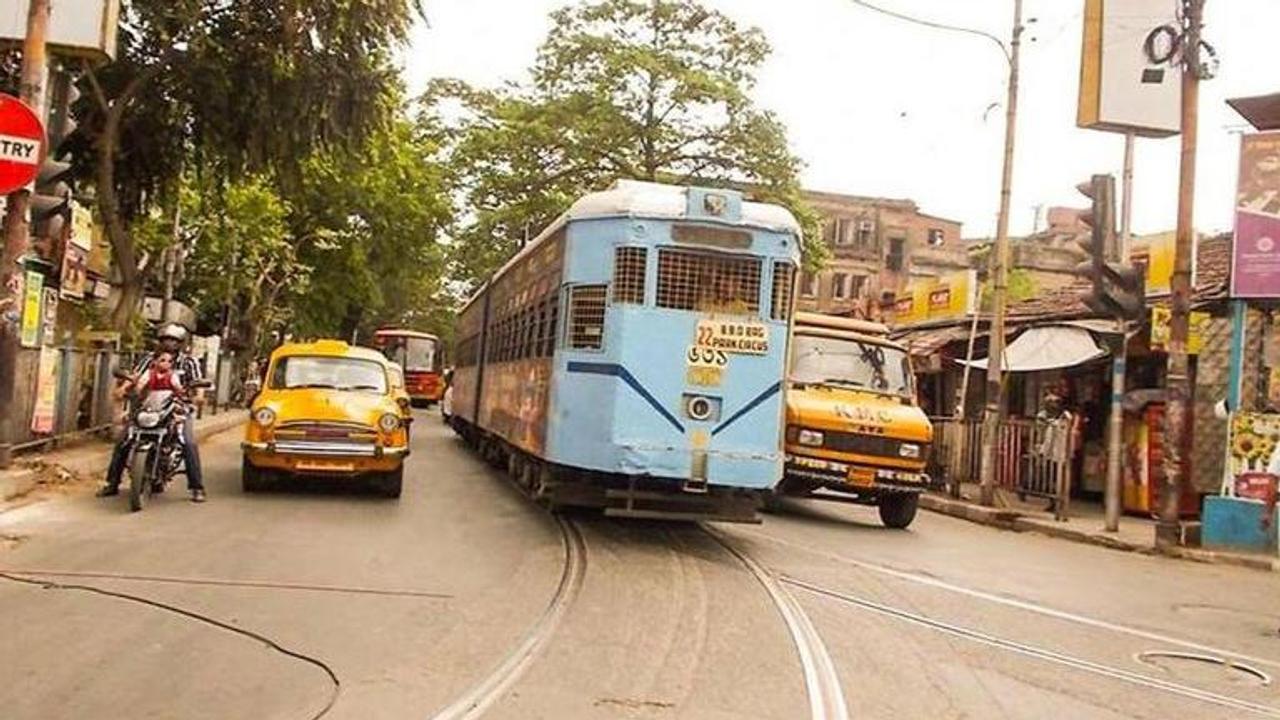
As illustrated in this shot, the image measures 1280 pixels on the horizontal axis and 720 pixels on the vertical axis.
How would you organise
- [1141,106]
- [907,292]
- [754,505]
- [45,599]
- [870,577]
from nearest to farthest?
1. [45,599]
2. [870,577]
3. [754,505]
4. [1141,106]
5. [907,292]

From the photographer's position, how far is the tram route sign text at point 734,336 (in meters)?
11.4

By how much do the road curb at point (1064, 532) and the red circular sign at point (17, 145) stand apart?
12.6 meters

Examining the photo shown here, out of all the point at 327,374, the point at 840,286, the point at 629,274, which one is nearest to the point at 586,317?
the point at 629,274

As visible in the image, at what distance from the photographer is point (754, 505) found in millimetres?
11773

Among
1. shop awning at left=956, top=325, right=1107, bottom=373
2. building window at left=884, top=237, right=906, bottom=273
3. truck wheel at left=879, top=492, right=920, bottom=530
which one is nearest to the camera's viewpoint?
truck wheel at left=879, top=492, right=920, bottom=530

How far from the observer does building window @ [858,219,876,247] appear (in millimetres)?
68375

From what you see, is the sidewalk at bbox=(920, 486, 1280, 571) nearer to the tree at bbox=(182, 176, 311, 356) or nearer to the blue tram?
the blue tram

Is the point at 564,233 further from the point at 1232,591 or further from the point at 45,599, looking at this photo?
the point at 1232,591

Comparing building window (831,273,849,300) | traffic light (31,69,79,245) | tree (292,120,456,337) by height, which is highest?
building window (831,273,849,300)

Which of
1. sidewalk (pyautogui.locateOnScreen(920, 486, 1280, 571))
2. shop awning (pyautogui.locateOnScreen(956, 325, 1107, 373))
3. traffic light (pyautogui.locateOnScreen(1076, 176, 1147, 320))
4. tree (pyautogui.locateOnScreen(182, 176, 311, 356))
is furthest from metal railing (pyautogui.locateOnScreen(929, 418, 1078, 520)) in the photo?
tree (pyautogui.locateOnScreen(182, 176, 311, 356))

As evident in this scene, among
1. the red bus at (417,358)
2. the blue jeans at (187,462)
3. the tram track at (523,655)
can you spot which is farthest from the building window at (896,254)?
the tram track at (523,655)

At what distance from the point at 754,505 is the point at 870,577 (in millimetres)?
1521

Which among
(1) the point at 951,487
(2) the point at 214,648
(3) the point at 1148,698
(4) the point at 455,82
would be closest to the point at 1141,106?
(1) the point at 951,487

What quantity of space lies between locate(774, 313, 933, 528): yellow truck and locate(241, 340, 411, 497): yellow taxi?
471 centimetres
